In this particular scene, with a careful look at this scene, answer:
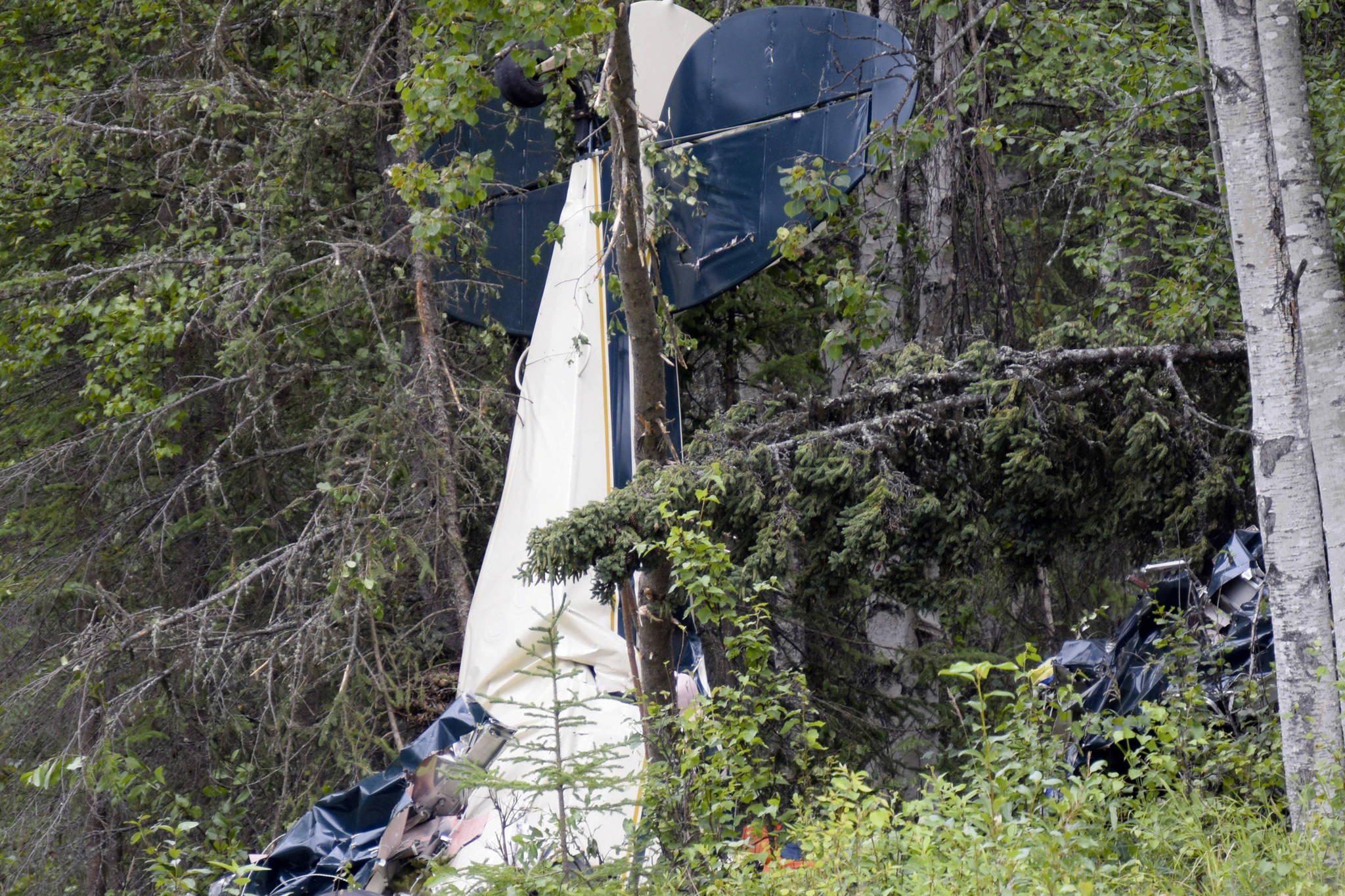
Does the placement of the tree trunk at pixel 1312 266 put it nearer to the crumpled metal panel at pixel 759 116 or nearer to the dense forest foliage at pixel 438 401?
the dense forest foliage at pixel 438 401

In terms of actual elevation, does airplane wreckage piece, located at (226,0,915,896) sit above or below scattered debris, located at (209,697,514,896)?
above

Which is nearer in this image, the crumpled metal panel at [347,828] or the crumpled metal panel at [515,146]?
the crumpled metal panel at [347,828]

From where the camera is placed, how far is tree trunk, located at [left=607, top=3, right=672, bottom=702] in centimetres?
455

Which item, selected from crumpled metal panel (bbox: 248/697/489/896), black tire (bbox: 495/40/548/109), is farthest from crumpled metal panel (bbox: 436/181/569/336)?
crumpled metal panel (bbox: 248/697/489/896)

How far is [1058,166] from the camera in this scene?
7.80 meters

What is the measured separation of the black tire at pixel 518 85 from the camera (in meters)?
6.32

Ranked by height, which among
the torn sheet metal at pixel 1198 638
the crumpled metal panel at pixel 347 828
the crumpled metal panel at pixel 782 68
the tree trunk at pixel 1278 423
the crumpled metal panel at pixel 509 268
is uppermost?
the crumpled metal panel at pixel 782 68

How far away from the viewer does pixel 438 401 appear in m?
6.90

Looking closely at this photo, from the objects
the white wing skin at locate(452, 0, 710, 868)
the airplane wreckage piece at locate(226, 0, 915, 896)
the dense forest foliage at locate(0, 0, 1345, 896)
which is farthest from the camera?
the white wing skin at locate(452, 0, 710, 868)

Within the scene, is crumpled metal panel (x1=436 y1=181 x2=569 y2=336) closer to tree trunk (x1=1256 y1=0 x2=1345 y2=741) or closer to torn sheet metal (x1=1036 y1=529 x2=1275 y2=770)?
torn sheet metal (x1=1036 y1=529 x2=1275 y2=770)

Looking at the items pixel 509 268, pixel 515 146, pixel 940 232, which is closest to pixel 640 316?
pixel 509 268

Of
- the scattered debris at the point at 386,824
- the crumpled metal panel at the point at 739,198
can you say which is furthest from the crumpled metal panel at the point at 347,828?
the crumpled metal panel at the point at 739,198

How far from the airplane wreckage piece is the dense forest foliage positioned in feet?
1.44

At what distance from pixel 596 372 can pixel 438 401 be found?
50.9 inches
